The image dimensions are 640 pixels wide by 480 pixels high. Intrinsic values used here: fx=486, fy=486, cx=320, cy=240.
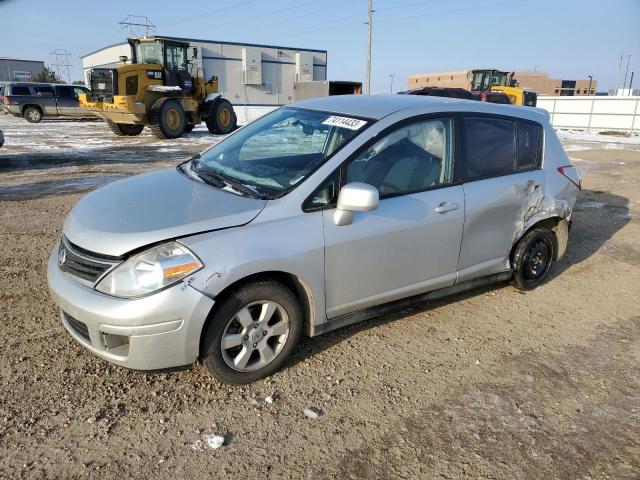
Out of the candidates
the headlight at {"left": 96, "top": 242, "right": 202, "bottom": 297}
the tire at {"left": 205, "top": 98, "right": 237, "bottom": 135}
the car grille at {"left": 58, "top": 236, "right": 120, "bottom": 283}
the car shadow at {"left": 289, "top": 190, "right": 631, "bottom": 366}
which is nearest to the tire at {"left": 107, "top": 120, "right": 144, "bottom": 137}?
the tire at {"left": 205, "top": 98, "right": 237, "bottom": 135}

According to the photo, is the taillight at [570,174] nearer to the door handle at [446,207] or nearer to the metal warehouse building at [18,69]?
the door handle at [446,207]

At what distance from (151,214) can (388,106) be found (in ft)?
6.05

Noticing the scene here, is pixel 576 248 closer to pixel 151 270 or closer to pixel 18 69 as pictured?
pixel 151 270

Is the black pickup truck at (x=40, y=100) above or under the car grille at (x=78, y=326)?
above

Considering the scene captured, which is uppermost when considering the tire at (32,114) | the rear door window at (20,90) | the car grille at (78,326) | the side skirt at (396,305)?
the rear door window at (20,90)

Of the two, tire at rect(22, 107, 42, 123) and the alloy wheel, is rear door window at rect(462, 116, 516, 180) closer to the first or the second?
the alloy wheel

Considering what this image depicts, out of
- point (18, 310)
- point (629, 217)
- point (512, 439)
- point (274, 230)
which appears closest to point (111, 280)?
point (274, 230)

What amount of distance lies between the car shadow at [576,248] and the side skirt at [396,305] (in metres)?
0.08

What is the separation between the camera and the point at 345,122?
339 centimetres

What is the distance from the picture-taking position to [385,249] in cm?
323

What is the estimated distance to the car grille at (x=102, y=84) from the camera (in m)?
17.0

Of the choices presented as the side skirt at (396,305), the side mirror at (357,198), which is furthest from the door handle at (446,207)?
the side mirror at (357,198)

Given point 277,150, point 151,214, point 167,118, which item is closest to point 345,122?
point 277,150

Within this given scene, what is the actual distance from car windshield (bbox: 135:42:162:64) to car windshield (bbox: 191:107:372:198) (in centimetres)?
1501
